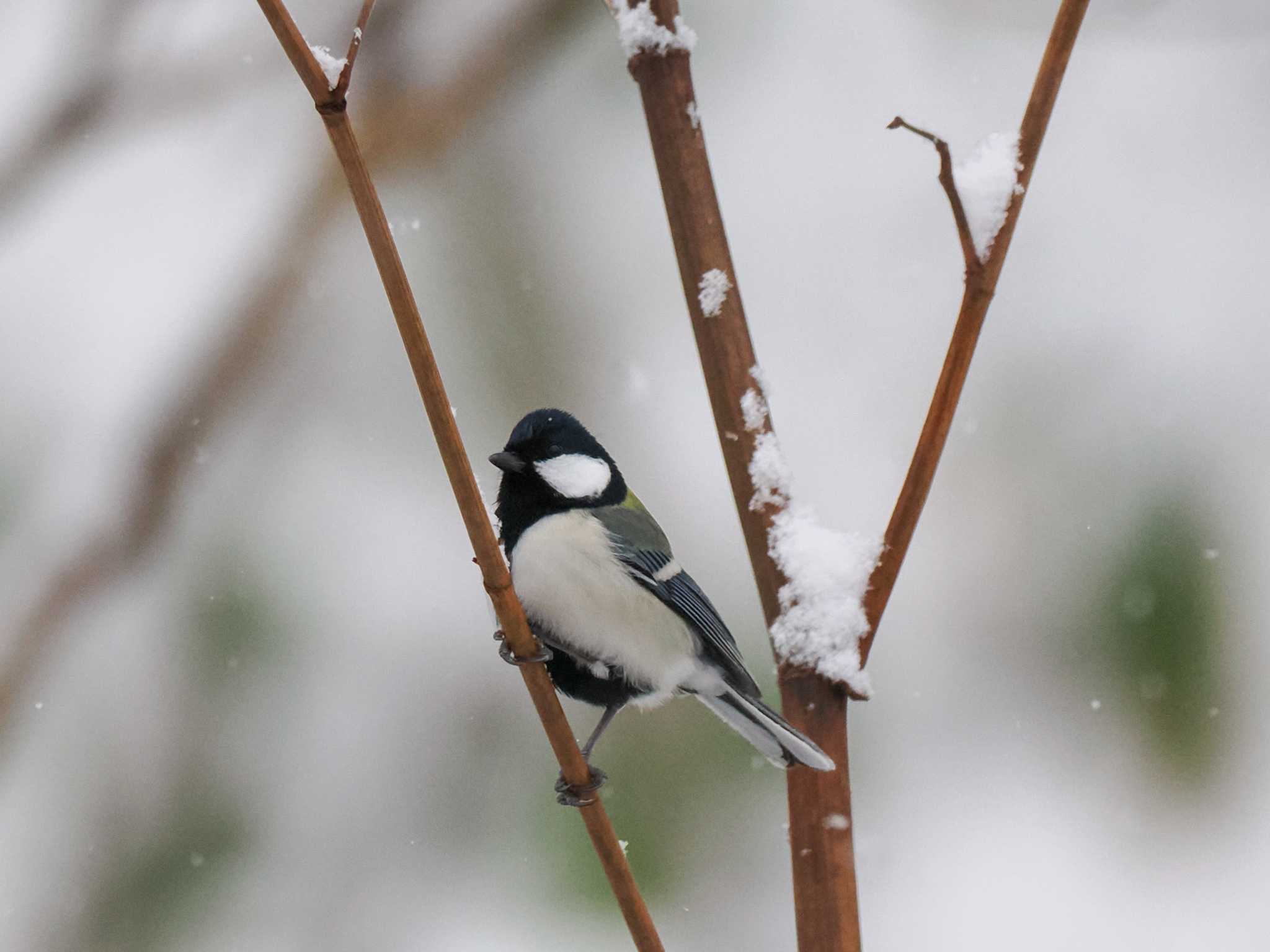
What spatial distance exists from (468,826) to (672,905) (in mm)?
285

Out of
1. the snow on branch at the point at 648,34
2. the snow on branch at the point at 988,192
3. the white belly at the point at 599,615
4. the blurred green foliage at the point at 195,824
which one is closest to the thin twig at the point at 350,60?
the snow on branch at the point at 648,34

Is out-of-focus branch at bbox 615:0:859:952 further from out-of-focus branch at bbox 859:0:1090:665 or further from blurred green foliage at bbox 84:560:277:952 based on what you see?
blurred green foliage at bbox 84:560:277:952

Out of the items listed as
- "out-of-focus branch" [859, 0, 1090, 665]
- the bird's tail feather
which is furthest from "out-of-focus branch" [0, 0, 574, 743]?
"out-of-focus branch" [859, 0, 1090, 665]

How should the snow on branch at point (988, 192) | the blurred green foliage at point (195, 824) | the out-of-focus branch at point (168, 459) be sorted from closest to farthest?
the snow on branch at point (988, 192) → the out-of-focus branch at point (168, 459) → the blurred green foliage at point (195, 824)

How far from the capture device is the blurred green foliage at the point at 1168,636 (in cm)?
132

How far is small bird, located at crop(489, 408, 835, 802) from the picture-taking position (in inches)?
38.6

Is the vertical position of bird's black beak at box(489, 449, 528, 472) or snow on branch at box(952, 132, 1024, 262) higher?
snow on branch at box(952, 132, 1024, 262)

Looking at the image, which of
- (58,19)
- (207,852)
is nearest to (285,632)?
(207,852)

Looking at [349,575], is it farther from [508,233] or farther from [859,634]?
[859,634]

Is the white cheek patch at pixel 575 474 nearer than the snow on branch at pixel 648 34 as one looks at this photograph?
No

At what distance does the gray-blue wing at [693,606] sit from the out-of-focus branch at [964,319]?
395 millimetres

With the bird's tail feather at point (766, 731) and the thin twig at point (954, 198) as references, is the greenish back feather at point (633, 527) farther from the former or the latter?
the thin twig at point (954, 198)

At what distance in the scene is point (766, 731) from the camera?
33.9 inches

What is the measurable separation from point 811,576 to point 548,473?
1.59 ft
